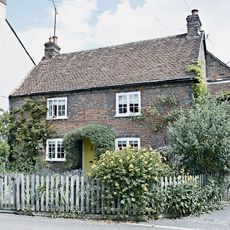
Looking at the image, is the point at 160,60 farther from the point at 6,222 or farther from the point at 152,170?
the point at 6,222

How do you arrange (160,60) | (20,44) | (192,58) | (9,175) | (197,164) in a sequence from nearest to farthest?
(9,175), (197,164), (192,58), (160,60), (20,44)

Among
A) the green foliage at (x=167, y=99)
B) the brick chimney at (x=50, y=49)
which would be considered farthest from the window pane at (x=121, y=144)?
the brick chimney at (x=50, y=49)

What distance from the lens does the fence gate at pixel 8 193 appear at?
37.6 feet

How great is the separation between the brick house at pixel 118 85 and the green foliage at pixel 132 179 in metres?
7.61

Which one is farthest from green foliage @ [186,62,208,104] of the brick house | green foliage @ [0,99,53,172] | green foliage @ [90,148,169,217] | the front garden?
green foliage @ [0,99,53,172]

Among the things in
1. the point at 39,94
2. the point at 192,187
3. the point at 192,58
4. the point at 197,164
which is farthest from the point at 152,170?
the point at 39,94

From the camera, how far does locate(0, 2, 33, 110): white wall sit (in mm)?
21875

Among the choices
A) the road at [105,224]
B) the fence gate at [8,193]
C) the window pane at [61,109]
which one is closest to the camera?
the road at [105,224]

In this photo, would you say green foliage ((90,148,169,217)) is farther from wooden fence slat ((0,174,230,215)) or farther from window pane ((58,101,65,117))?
window pane ((58,101,65,117))

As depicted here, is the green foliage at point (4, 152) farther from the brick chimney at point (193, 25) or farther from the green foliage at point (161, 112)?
the brick chimney at point (193, 25)

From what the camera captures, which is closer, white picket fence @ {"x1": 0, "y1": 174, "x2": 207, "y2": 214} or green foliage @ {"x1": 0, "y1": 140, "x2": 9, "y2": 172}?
white picket fence @ {"x1": 0, "y1": 174, "x2": 207, "y2": 214}

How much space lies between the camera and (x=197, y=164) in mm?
13258

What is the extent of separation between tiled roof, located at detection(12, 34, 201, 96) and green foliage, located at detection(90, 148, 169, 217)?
347 inches

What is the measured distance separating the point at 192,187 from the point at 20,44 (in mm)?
17979
